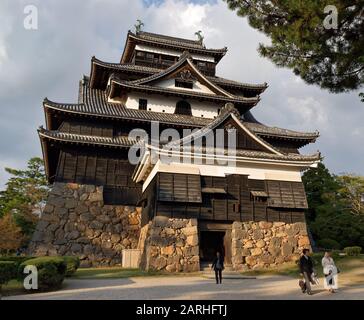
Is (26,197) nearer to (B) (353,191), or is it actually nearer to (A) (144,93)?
(A) (144,93)

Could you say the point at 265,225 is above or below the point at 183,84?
below

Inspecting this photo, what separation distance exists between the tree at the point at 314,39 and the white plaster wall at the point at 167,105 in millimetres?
15430

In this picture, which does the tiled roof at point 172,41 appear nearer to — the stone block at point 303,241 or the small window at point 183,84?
the small window at point 183,84

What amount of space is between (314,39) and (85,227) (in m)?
16.5

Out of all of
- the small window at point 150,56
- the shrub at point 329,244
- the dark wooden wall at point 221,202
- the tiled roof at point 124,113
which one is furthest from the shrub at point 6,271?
the shrub at point 329,244

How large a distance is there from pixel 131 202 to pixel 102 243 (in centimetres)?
311

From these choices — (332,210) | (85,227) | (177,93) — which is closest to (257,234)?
(85,227)

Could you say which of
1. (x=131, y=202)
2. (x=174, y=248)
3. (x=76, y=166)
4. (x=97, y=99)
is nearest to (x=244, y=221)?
(x=174, y=248)

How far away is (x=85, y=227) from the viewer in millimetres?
21203

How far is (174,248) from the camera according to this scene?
16891mm

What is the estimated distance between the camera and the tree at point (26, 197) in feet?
118

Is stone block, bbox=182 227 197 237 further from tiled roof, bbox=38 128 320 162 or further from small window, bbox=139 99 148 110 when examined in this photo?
small window, bbox=139 99 148 110
